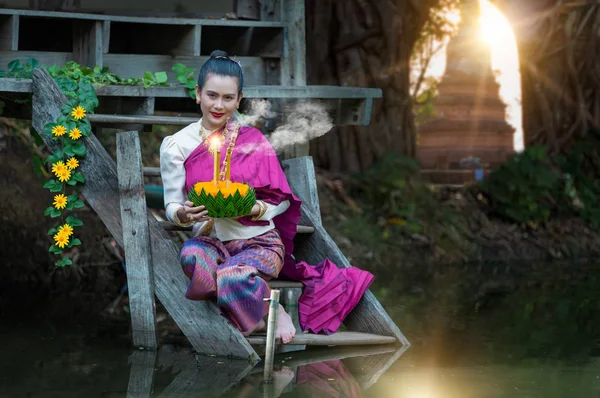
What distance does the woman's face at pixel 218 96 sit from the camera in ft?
17.3

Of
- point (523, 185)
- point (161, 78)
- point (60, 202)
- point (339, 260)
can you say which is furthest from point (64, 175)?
point (523, 185)

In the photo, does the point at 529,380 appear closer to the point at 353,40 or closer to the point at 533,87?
the point at 353,40

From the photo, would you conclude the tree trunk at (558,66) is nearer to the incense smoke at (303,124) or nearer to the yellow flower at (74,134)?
the incense smoke at (303,124)

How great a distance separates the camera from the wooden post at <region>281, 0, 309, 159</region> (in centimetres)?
725

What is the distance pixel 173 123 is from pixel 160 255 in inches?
35.5

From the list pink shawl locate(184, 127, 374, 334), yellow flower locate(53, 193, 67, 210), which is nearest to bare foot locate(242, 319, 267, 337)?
pink shawl locate(184, 127, 374, 334)

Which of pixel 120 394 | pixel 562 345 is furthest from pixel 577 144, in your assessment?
pixel 120 394

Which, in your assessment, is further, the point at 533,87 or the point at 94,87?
the point at 533,87

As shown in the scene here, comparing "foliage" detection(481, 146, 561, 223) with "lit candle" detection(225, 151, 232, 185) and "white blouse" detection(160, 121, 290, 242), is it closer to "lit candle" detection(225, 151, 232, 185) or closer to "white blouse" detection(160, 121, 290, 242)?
"white blouse" detection(160, 121, 290, 242)

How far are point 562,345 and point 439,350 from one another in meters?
0.84

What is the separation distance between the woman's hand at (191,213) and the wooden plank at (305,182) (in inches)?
58.8

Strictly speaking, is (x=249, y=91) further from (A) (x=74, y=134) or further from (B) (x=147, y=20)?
(A) (x=74, y=134)

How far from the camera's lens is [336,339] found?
566 cm

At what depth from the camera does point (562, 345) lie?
19.9 ft
